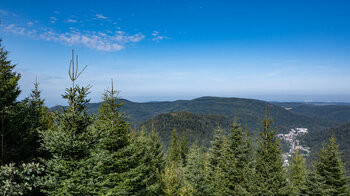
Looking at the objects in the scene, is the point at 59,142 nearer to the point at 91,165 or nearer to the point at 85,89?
the point at 91,165

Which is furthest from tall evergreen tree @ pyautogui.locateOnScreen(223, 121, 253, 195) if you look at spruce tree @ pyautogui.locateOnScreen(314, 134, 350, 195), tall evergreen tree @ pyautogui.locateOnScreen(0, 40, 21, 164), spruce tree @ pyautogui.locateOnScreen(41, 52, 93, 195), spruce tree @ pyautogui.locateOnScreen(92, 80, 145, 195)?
tall evergreen tree @ pyautogui.locateOnScreen(0, 40, 21, 164)

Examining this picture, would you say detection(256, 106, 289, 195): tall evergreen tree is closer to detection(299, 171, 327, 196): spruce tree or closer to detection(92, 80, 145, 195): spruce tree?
detection(299, 171, 327, 196): spruce tree

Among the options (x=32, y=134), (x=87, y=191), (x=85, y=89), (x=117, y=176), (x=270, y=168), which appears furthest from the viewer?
(x=270, y=168)

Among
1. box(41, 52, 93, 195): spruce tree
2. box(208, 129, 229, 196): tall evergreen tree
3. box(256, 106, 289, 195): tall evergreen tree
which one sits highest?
box(41, 52, 93, 195): spruce tree

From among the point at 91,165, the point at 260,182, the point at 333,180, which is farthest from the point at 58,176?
the point at 333,180

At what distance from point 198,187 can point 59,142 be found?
12.7 meters

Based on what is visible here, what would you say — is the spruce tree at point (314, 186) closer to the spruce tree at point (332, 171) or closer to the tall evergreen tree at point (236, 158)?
the spruce tree at point (332, 171)

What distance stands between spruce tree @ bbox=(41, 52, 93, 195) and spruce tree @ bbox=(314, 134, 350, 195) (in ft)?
64.8

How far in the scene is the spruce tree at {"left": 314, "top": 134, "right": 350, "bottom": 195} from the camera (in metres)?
15.7

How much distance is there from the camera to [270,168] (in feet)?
42.7

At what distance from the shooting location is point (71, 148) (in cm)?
809

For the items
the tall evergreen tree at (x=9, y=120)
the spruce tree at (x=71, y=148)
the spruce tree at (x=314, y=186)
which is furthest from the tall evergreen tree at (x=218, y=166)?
the tall evergreen tree at (x=9, y=120)

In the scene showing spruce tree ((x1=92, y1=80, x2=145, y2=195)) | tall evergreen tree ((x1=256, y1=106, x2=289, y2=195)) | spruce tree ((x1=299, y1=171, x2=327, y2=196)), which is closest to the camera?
spruce tree ((x1=92, y1=80, x2=145, y2=195))

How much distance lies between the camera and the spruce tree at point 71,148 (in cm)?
754
